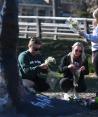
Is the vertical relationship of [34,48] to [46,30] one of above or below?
above

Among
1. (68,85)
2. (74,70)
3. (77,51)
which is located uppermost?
(77,51)

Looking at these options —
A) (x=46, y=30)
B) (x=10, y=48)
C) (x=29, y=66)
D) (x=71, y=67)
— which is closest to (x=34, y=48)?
(x=29, y=66)

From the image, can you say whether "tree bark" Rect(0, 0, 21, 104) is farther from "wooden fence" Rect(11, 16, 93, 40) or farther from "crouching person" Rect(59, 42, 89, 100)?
"wooden fence" Rect(11, 16, 93, 40)

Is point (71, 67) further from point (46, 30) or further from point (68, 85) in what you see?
point (46, 30)

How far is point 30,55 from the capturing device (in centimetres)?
1038

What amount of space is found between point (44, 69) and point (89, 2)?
35752mm

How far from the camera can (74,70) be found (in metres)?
10.5

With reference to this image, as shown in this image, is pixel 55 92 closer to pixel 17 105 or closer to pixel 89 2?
pixel 17 105

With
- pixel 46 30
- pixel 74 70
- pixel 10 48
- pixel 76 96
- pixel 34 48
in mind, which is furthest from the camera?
pixel 46 30

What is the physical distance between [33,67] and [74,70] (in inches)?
29.2

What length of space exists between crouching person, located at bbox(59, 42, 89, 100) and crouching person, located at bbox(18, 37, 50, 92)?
35 cm

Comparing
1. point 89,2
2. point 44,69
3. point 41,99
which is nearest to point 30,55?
point 44,69

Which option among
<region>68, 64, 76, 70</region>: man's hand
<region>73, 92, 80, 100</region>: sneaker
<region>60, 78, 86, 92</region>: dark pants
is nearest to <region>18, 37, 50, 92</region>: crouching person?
<region>60, 78, 86, 92</region>: dark pants

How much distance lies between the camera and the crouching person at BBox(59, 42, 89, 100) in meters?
10.5
